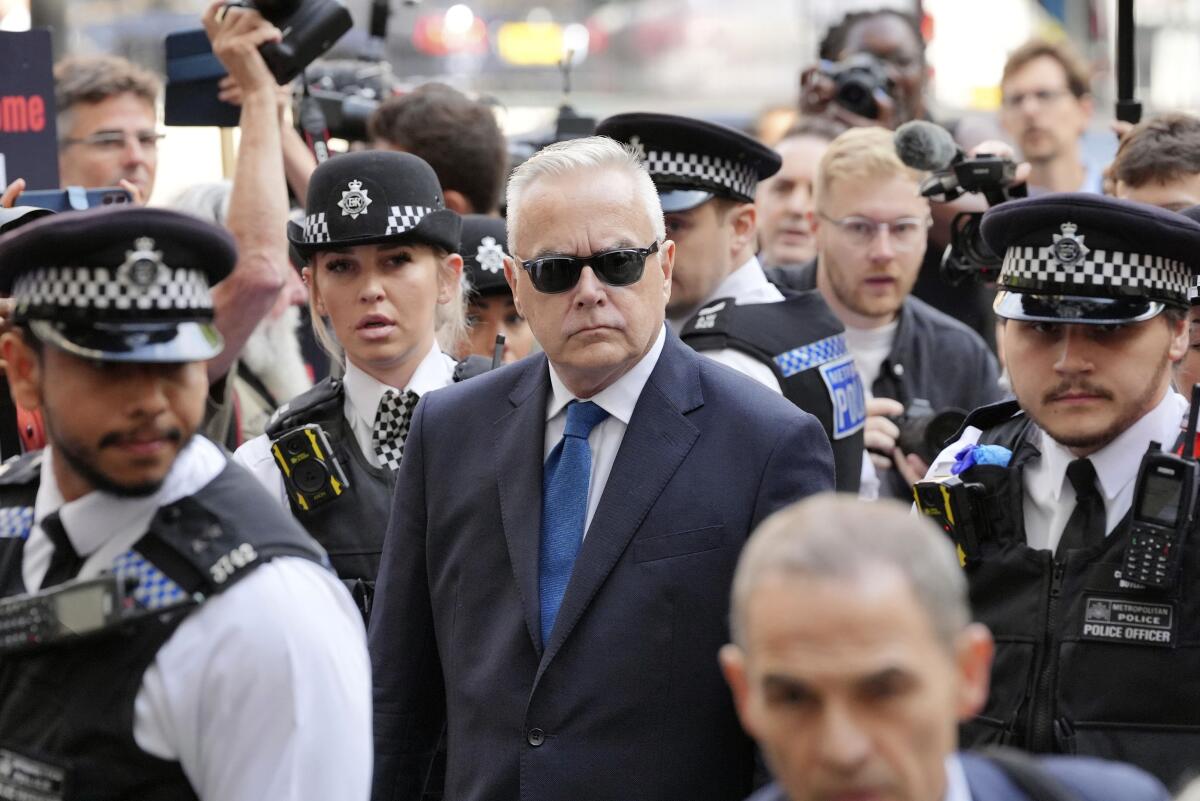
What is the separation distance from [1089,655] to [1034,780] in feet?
4.44

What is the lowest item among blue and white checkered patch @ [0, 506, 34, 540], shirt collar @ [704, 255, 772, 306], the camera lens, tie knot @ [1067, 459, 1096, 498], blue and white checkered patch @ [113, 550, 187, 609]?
the camera lens

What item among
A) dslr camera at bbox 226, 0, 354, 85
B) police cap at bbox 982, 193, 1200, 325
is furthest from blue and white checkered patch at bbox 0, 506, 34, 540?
dslr camera at bbox 226, 0, 354, 85

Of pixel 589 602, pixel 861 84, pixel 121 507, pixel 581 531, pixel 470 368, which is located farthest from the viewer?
pixel 861 84

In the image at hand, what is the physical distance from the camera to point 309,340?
310 inches

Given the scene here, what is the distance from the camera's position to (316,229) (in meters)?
5.21

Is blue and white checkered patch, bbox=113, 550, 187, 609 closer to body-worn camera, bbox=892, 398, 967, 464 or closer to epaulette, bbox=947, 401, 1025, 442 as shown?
epaulette, bbox=947, 401, 1025, 442

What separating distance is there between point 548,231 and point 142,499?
120 centimetres

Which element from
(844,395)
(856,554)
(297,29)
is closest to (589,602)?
(856,554)

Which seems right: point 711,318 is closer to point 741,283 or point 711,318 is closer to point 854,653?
point 741,283

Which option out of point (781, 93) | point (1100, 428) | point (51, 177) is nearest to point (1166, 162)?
point (1100, 428)

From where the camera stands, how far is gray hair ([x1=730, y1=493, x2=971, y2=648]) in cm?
258

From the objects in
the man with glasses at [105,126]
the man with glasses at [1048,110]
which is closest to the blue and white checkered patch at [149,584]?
the man with glasses at [105,126]

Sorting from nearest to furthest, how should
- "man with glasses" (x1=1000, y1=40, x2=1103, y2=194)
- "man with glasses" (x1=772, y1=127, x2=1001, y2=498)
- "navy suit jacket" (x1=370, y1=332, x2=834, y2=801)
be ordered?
"navy suit jacket" (x1=370, y1=332, x2=834, y2=801), "man with glasses" (x1=772, y1=127, x2=1001, y2=498), "man with glasses" (x1=1000, y1=40, x2=1103, y2=194)

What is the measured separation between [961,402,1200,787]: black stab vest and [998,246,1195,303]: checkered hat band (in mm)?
472
